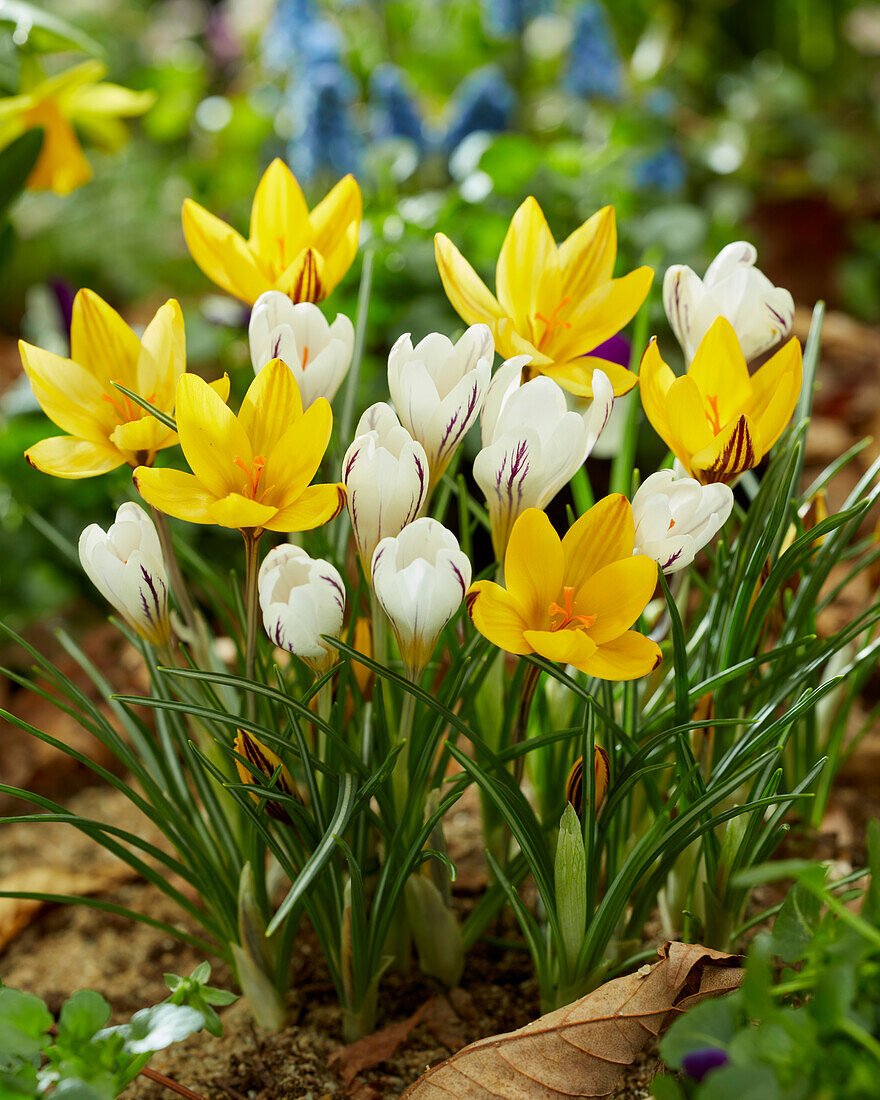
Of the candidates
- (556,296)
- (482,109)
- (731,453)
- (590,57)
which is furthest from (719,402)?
(590,57)

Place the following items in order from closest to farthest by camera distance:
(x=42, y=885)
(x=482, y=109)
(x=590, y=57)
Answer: (x=42, y=885), (x=482, y=109), (x=590, y=57)

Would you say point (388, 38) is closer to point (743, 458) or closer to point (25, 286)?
point (25, 286)

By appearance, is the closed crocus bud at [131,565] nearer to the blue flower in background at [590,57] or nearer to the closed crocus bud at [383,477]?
the closed crocus bud at [383,477]

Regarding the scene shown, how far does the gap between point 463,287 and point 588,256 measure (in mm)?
113

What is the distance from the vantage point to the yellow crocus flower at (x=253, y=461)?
596 millimetres

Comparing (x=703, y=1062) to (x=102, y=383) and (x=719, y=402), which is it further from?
(x=102, y=383)

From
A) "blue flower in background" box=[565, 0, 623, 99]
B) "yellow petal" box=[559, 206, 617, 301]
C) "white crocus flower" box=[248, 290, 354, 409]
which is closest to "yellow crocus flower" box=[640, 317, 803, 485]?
"yellow petal" box=[559, 206, 617, 301]

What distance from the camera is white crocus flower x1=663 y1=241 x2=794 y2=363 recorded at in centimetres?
70

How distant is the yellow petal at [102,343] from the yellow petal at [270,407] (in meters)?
0.12

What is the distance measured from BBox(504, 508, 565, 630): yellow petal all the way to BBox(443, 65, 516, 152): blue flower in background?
184 centimetres

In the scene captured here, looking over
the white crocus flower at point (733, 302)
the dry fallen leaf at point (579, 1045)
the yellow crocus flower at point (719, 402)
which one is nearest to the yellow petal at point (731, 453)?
the yellow crocus flower at point (719, 402)

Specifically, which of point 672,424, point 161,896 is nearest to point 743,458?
point 672,424

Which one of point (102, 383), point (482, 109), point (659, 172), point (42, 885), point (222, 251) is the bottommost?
point (42, 885)

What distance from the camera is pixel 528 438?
1.99ft
